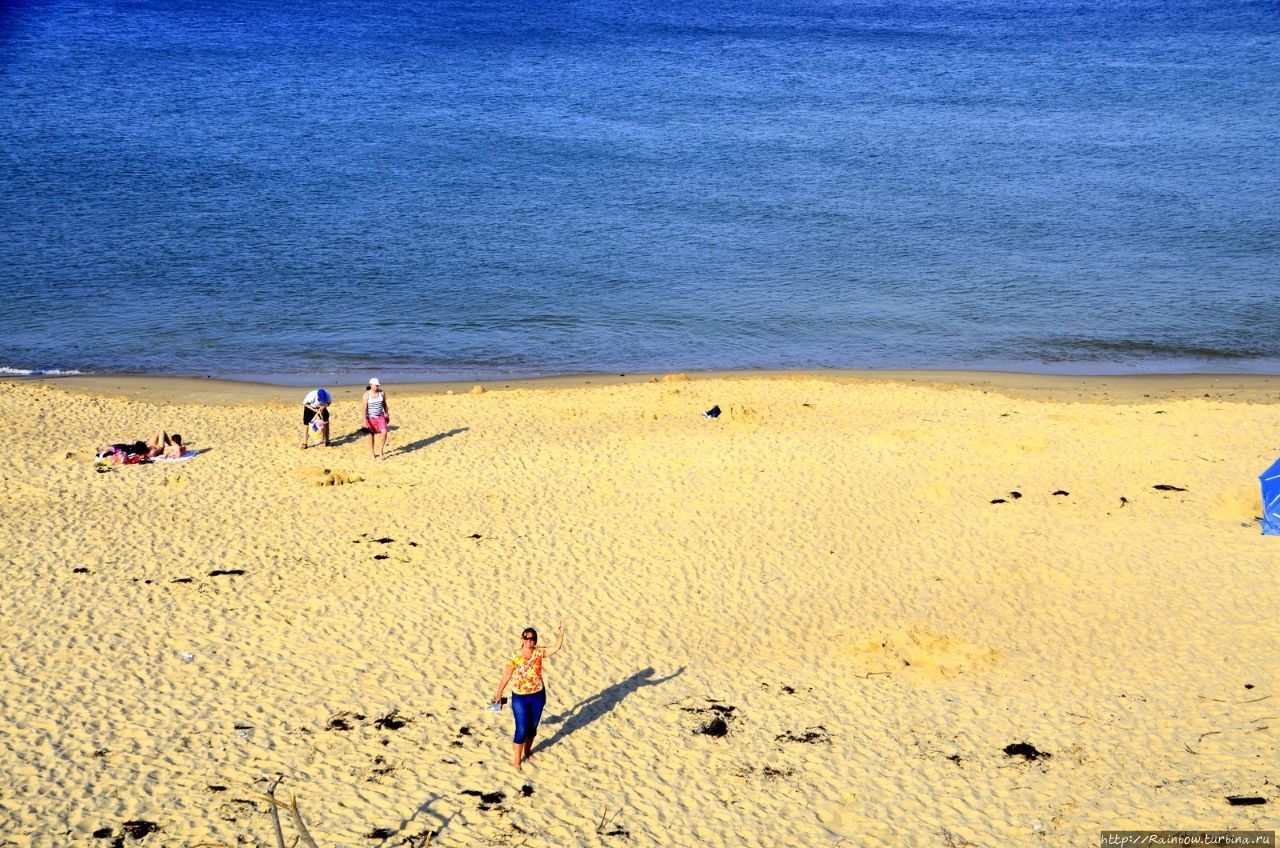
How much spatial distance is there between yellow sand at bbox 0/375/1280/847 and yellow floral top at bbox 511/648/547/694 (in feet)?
3.11

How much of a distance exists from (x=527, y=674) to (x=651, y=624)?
3.81m

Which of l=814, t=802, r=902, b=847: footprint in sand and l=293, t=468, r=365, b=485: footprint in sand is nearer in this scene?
l=814, t=802, r=902, b=847: footprint in sand

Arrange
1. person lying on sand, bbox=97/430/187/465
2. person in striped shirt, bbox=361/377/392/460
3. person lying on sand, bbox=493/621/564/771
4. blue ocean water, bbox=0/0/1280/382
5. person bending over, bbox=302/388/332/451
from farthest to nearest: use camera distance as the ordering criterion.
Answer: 1. blue ocean water, bbox=0/0/1280/382
2. person bending over, bbox=302/388/332/451
3. person in striped shirt, bbox=361/377/392/460
4. person lying on sand, bbox=97/430/187/465
5. person lying on sand, bbox=493/621/564/771

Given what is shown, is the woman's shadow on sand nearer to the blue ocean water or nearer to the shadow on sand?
the shadow on sand

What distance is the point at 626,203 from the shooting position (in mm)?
40688

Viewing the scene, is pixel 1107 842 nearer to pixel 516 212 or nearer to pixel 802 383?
pixel 802 383

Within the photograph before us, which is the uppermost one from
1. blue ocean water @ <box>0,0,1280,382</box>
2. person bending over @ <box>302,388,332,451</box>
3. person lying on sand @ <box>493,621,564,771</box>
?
blue ocean water @ <box>0,0,1280,382</box>

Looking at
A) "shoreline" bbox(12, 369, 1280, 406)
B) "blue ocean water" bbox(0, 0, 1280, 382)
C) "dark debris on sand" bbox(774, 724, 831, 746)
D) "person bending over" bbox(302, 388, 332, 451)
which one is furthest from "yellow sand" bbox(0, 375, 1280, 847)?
"blue ocean water" bbox(0, 0, 1280, 382)

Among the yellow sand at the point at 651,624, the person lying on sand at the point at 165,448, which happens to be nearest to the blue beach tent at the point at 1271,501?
the yellow sand at the point at 651,624

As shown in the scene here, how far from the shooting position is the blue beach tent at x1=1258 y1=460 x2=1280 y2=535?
17.1 meters

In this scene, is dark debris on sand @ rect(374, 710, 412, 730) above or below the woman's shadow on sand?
below

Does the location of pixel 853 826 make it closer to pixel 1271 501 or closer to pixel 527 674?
pixel 527 674

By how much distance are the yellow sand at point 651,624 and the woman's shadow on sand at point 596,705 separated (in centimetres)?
4

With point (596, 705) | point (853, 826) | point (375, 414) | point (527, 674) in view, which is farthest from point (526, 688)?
point (375, 414)
